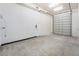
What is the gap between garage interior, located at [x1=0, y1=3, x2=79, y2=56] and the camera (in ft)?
11.9

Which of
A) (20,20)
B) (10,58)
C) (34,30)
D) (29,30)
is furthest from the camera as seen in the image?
(34,30)

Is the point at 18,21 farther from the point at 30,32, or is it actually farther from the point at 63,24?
the point at 63,24

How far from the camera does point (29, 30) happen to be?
7.00 metres

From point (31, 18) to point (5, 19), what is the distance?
282 cm

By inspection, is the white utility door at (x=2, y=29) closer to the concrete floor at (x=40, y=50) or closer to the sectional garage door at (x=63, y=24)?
the concrete floor at (x=40, y=50)


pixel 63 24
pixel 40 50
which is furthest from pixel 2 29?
pixel 63 24

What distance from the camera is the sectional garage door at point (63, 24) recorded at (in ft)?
29.7

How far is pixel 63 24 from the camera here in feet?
32.1

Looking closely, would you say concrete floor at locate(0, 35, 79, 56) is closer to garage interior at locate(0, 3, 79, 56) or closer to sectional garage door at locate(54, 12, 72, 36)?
garage interior at locate(0, 3, 79, 56)

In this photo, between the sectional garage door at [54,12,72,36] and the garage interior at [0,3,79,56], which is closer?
the garage interior at [0,3,79,56]

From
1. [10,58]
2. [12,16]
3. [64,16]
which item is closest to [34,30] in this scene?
[12,16]

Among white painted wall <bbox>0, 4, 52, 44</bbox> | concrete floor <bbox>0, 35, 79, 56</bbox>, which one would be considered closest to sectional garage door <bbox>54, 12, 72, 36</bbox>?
white painted wall <bbox>0, 4, 52, 44</bbox>

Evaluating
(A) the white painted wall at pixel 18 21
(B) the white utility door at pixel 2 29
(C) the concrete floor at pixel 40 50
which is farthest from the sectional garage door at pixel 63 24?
(B) the white utility door at pixel 2 29

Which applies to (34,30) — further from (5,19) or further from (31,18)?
(5,19)
